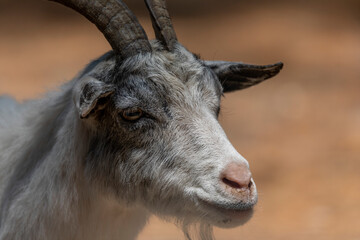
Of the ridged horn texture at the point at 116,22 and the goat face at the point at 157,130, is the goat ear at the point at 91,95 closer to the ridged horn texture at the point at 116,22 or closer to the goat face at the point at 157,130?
the goat face at the point at 157,130

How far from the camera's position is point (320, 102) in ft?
36.7

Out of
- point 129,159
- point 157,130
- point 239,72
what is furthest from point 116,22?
point 239,72

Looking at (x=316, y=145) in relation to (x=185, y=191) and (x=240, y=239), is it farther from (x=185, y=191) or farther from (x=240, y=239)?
(x=185, y=191)

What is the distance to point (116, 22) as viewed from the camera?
385 cm

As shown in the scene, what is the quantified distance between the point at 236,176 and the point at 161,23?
→ 3.96ft

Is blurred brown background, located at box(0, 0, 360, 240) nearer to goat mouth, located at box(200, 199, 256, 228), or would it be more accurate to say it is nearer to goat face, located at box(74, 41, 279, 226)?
goat face, located at box(74, 41, 279, 226)

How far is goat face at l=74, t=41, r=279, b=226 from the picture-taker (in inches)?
138

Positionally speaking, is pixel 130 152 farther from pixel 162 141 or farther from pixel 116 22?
pixel 116 22

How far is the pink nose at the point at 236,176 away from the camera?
11.2ft

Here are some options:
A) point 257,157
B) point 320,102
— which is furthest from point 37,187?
point 320,102

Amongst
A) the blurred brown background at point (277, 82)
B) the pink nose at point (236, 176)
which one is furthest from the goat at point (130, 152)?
the blurred brown background at point (277, 82)

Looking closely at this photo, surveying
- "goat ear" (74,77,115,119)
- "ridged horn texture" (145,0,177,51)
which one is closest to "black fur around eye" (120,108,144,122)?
"goat ear" (74,77,115,119)

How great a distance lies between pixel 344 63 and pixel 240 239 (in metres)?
5.71

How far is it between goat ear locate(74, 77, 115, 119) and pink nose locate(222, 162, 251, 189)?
2.63 ft
